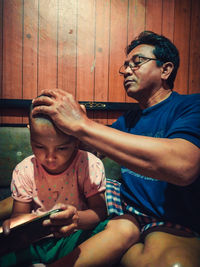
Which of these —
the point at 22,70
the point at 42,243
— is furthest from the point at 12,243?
the point at 22,70

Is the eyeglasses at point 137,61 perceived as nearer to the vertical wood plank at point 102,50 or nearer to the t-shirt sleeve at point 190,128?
the t-shirt sleeve at point 190,128

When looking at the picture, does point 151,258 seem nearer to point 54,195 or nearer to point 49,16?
point 54,195

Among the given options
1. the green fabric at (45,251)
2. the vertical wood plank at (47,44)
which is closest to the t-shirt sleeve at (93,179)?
the green fabric at (45,251)

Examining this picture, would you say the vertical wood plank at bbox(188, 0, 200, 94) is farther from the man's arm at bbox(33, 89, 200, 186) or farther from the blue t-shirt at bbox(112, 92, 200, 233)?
the man's arm at bbox(33, 89, 200, 186)

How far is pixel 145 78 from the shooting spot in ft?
3.10

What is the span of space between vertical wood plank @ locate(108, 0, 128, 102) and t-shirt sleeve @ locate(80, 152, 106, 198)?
114 cm

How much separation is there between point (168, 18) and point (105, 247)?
2.04 m

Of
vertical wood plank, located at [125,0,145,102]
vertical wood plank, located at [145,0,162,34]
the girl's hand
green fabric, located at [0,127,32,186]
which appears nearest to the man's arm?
the girl's hand

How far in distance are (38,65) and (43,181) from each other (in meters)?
1.25

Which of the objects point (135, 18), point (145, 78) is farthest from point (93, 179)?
point (135, 18)

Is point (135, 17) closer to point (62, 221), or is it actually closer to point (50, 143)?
point (50, 143)

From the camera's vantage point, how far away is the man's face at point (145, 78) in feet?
3.10

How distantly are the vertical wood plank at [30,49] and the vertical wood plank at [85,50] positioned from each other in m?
0.38

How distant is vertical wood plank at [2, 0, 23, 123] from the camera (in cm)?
156
